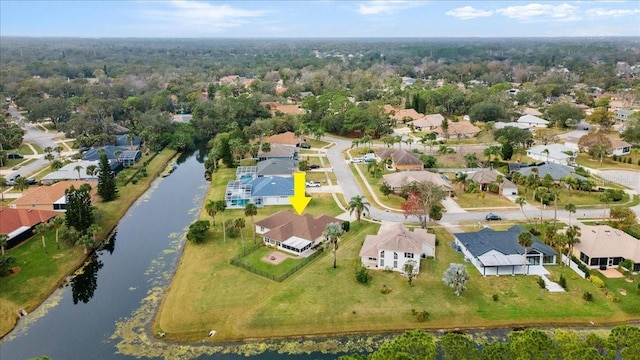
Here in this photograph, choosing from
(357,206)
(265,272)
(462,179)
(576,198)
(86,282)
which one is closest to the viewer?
(265,272)

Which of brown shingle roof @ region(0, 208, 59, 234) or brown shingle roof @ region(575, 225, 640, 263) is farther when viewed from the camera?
brown shingle roof @ region(0, 208, 59, 234)

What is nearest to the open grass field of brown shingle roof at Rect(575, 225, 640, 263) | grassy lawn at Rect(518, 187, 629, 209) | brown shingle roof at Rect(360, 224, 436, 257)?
brown shingle roof at Rect(360, 224, 436, 257)

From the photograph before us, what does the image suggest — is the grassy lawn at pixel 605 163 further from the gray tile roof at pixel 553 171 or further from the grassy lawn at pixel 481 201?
the grassy lawn at pixel 481 201

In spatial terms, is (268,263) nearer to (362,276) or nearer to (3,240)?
(362,276)

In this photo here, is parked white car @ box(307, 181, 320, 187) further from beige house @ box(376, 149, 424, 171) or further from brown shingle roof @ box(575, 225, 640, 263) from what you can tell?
brown shingle roof @ box(575, 225, 640, 263)

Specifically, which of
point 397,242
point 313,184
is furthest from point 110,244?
point 397,242

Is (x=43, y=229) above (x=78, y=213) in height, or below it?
below

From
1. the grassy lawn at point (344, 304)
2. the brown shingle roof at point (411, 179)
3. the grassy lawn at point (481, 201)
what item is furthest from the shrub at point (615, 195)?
the grassy lawn at point (344, 304)
